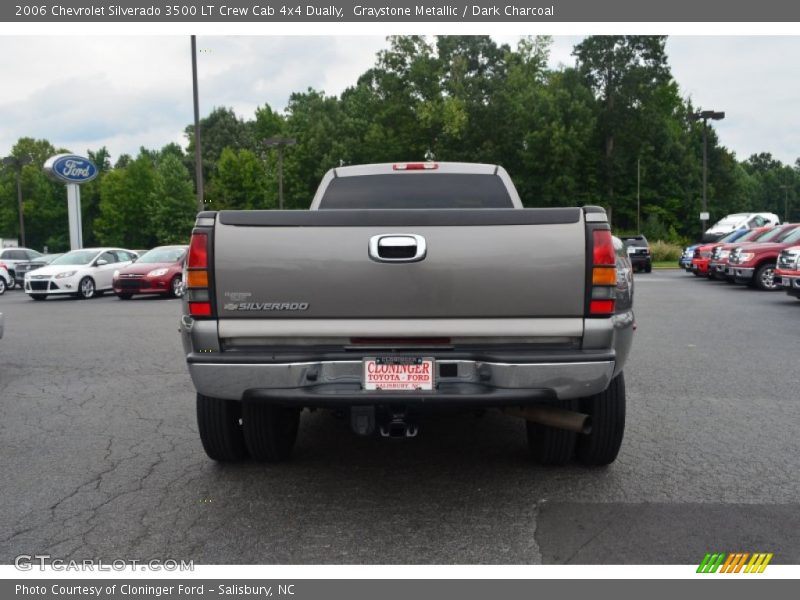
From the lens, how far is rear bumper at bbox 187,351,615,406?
148 inches

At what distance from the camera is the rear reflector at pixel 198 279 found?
3.87m

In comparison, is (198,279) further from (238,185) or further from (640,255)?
(238,185)

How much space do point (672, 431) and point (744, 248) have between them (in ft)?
55.0

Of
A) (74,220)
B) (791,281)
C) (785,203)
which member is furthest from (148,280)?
(785,203)

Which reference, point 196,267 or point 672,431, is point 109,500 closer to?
point 196,267

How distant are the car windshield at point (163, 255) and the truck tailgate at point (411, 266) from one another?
19441mm

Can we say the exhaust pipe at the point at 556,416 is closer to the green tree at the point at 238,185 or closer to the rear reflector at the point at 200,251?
Answer: the rear reflector at the point at 200,251

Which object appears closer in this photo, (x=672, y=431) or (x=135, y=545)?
(x=135, y=545)

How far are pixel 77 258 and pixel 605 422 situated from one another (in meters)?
22.1

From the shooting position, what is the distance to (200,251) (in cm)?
386

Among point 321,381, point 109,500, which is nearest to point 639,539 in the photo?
point 321,381

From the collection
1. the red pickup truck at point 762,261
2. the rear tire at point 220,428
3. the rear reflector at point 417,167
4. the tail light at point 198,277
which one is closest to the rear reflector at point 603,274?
the tail light at point 198,277

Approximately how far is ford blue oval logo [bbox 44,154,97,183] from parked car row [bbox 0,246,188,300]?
14.4m
